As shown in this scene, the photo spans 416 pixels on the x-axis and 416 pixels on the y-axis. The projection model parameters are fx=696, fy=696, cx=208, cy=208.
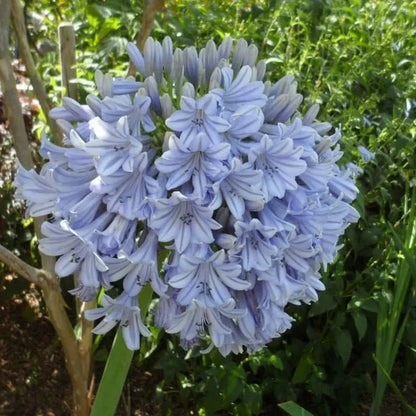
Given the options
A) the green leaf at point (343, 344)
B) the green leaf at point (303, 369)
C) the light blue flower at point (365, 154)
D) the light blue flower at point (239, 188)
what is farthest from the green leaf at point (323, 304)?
the light blue flower at point (239, 188)

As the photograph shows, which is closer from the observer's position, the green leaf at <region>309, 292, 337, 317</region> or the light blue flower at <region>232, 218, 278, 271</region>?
the light blue flower at <region>232, 218, 278, 271</region>

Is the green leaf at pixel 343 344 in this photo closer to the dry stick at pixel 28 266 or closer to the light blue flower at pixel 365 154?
the light blue flower at pixel 365 154

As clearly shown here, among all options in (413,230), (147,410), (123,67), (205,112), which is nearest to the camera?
(205,112)

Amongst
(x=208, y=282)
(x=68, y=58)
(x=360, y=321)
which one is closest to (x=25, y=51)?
(x=68, y=58)

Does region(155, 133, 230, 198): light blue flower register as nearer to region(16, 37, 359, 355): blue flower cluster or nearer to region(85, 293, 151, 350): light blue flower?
region(16, 37, 359, 355): blue flower cluster

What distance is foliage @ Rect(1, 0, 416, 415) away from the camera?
2141mm

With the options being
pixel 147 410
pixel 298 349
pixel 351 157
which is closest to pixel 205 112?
pixel 351 157

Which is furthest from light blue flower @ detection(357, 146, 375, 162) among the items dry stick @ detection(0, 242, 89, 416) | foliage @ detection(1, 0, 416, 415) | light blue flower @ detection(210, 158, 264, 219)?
light blue flower @ detection(210, 158, 264, 219)

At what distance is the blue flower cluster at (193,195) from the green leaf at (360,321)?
37.8 inches

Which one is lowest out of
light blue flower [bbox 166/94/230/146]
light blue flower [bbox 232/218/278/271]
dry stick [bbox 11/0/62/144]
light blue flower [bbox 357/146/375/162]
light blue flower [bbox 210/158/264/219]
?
light blue flower [bbox 357/146/375/162]

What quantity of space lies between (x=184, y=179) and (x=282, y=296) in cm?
26

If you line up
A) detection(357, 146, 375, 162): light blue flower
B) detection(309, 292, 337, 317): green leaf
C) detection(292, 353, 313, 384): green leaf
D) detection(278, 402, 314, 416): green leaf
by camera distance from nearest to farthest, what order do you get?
1. detection(278, 402, 314, 416): green leaf
2. detection(357, 146, 375, 162): light blue flower
3. detection(309, 292, 337, 317): green leaf
4. detection(292, 353, 313, 384): green leaf

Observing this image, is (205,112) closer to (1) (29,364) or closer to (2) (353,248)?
(2) (353,248)

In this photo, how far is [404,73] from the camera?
2402 mm
